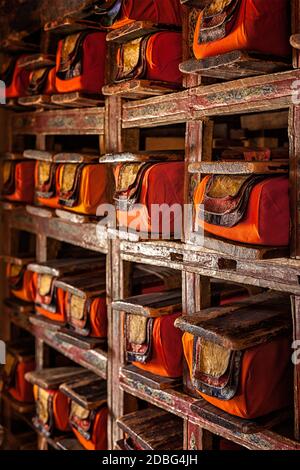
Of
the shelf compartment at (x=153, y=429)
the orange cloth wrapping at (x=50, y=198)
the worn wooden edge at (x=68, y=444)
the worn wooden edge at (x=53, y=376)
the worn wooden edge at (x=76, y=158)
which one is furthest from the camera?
the worn wooden edge at (x=53, y=376)

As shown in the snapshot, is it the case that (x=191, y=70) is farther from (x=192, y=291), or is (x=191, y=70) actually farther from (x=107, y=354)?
(x=107, y=354)

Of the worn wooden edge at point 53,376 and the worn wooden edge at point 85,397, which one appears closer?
the worn wooden edge at point 85,397

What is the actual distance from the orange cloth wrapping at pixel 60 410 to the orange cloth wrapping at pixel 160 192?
1.90m

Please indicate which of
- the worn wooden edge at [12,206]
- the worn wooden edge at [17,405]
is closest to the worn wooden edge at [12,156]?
the worn wooden edge at [12,206]

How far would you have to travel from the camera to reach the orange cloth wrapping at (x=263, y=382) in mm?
3109

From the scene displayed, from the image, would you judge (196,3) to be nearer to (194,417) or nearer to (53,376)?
(194,417)

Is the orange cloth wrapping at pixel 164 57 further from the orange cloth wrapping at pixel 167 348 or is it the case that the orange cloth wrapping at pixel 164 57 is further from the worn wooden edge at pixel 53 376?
the worn wooden edge at pixel 53 376

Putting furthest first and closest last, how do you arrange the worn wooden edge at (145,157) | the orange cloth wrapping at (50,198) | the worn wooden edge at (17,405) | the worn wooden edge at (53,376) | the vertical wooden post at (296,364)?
the worn wooden edge at (17,405) → the worn wooden edge at (53,376) → the orange cloth wrapping at (50,198) → the worn wooden edge at (145,157) → the vertical wooden post at (296,364)

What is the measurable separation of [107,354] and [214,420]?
1.31 m

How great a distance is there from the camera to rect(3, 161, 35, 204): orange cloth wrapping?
5387 mm

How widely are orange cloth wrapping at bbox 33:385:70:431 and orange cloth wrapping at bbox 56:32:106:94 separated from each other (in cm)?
241

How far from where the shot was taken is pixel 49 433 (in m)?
5.10

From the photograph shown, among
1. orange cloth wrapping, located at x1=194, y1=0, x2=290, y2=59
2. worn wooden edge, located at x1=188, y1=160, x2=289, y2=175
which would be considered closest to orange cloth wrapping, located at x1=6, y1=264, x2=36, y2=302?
worn wooden edge, located at x1=188, y1=160, x2=289, y2=175

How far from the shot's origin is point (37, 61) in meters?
4.88
